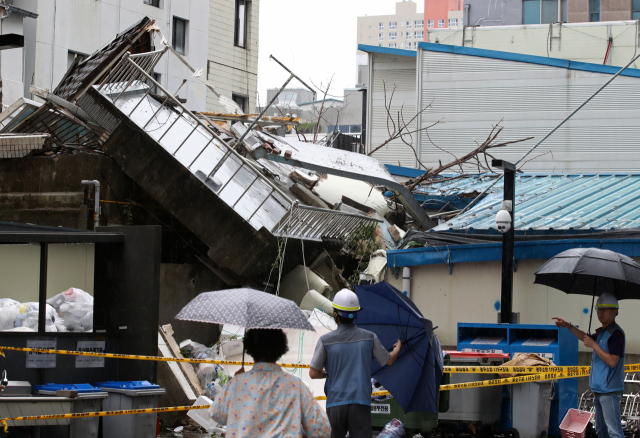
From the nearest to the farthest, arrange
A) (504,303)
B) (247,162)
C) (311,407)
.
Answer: (311,407)
(504,303)
(247,162)

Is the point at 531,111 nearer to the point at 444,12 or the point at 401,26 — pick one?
the point at 444,12

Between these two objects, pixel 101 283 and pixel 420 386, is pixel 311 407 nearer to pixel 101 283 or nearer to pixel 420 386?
pixel 420 386

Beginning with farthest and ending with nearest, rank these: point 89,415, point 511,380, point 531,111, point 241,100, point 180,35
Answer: point 241,100
point 180,35
point 531,111
point 511,380
point 89,415

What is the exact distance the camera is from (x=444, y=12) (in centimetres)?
11288

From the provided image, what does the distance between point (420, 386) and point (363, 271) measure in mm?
7063

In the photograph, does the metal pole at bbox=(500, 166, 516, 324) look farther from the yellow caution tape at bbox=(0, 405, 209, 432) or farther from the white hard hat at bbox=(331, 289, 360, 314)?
the yellow caution tape at bbox=(0, 405, 209, 432)

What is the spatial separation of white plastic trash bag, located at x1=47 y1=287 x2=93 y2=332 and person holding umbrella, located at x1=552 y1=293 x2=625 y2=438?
566cm

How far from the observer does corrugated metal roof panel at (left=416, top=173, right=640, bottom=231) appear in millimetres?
11812

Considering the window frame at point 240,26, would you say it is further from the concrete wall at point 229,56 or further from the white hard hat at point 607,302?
the white hard hat at point 607,302

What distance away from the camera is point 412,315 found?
7082 millimetres

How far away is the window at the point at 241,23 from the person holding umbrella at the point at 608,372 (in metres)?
31.4

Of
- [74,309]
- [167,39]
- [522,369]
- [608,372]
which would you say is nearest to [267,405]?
[608,372]

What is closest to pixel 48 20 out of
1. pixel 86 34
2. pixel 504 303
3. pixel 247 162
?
pixel 86 34

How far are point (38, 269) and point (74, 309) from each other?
2.11 ft
